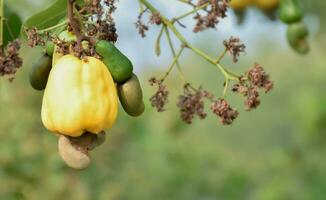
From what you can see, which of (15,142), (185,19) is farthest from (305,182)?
(185,19)

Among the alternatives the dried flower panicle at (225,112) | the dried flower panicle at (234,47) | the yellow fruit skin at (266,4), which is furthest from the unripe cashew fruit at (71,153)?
the yellow fruit skin at (266,4)

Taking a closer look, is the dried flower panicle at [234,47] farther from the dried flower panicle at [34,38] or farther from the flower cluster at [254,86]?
the dried flower panicle at [34,38]

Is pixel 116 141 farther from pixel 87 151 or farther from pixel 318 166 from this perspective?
pixel 87 151

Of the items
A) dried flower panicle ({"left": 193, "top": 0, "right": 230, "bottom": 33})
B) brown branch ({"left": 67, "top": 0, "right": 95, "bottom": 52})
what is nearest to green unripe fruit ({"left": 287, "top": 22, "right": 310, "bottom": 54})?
dried flower panicle ({"left": 193, "top": 0, "right": 230, "bottom": 33})

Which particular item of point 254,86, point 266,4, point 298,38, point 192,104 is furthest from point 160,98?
point 266,4

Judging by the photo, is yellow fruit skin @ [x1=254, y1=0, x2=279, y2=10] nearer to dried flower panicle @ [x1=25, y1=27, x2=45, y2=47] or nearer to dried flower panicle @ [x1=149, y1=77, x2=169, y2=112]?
dried flower panicle @ [x1=149, y1=77, x2=169, y2=112]

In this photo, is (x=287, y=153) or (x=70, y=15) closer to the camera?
(x=70, y=15)

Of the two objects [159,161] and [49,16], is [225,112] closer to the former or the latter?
[49,16]

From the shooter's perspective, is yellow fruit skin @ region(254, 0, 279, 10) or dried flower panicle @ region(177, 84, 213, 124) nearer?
dried flower panicle @ region(177, 84, 213, 124)
